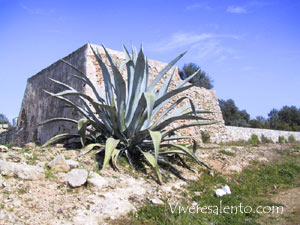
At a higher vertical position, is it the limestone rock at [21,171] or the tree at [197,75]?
the tree at [197,75]

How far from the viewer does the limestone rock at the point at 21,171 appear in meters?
3.39

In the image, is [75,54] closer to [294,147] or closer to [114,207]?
[114,207]

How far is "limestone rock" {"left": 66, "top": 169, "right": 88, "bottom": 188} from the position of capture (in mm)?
3480

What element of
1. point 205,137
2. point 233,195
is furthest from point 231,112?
point 233,195

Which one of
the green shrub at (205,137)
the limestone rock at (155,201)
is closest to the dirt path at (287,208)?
the limestone rock at (155,201)

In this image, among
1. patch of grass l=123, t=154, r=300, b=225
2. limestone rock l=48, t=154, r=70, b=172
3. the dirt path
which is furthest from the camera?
limestone rock l=48, t=154, r=70, b=172

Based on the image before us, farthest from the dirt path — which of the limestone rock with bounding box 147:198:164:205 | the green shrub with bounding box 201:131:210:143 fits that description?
the green shrub with bounding box 201:131:210:143

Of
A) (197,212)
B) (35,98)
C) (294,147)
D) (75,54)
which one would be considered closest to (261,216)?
(197,212)

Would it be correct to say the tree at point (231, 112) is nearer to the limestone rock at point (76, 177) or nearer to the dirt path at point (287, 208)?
the dirt path at point (287, 208)

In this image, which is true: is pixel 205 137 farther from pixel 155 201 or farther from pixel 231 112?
pixel 231 112

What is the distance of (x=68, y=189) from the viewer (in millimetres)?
3416

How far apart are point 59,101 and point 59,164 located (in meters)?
4.00

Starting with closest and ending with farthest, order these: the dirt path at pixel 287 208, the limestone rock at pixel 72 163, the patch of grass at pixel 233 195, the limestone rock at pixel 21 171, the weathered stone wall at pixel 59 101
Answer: the patch of grass at pixel 233 195
the limestone rock at pixel 21 171
the dirt path at pixel 287 208
the limestone rock at pixel 72 163
the weathered stone wall at pixel 59 101

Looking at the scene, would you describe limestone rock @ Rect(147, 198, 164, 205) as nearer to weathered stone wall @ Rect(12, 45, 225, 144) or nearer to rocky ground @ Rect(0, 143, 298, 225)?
rocky ground @ Rect(0, 143, 298, 225)
